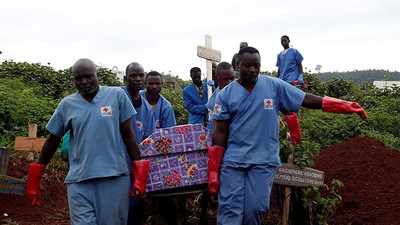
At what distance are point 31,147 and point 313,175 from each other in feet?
16.1

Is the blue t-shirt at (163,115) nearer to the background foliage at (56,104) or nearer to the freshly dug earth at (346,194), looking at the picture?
the freshly dug earth at (346,194)

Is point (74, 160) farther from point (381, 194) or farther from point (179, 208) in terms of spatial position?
point (381, 194)

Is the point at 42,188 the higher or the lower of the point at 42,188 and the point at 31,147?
the lower

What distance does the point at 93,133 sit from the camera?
3.55 metres

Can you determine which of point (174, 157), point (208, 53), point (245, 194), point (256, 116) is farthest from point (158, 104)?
point (208, 53)

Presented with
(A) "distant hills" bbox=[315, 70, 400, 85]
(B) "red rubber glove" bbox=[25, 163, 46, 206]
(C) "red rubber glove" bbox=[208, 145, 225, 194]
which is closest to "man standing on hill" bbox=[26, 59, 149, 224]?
(B) "red rubber glove" bbox=[25, 163, 46, 206]

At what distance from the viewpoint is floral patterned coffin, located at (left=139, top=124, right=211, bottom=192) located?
4.04 meters

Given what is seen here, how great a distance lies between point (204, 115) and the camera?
684cm

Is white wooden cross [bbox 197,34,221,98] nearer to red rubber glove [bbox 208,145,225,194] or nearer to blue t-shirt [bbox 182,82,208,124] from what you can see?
blue t-shirt [bbox 182,82,208,124]

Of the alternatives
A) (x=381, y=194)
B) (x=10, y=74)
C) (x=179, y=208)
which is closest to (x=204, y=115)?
(x=179, y=208)

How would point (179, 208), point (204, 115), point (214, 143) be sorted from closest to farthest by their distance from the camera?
point (214, 143)
point (179, 208)
point (204, 115)

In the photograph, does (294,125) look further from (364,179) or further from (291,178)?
(364,179)

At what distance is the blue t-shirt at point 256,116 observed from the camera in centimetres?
376

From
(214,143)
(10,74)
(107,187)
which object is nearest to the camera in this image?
(107,187)
